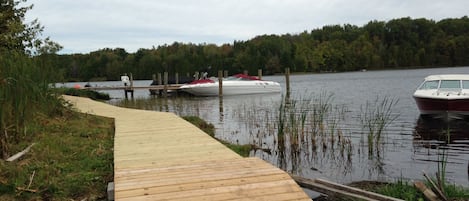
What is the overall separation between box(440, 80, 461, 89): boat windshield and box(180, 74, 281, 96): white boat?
57.7ft

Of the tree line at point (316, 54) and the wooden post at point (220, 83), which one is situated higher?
the tree line at point (316, 54)

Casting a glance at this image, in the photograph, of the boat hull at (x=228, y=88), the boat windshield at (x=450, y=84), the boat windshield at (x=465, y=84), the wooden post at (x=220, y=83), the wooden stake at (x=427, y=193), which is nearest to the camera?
the wooden stake at (x=427, y=193)

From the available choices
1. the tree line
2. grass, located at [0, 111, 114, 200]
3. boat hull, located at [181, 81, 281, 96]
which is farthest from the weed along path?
the tree line

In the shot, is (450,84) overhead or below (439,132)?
overhead

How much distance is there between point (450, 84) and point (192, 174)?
44.2 feet

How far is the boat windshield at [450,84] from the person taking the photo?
592 inches

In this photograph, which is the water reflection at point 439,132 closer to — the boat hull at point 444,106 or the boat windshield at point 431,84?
the boat hull at point 444,106

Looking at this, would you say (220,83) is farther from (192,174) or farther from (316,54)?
(316,54)

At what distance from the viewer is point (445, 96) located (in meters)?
14.3

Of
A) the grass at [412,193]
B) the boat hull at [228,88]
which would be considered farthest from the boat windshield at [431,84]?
the boat hull at [228,88]

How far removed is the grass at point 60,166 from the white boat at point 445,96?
11.0m

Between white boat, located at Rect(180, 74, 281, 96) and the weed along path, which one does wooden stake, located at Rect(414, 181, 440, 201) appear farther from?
white boat, located at Rect(180, 74, 281, 96)

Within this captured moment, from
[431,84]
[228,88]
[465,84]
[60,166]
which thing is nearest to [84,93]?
[228,88]

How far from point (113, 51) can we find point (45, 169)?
3744 inches
